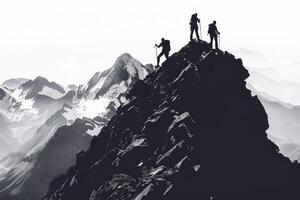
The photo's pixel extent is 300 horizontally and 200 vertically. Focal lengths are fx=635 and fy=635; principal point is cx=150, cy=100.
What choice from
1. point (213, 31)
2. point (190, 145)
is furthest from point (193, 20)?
point (190, 145)

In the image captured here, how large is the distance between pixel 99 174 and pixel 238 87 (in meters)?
27.0

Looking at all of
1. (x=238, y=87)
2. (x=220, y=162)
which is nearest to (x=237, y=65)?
(x=238, y=87)

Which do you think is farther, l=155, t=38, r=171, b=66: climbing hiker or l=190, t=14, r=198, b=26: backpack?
l=155, t=38, r=171, b=66: climbing hiker

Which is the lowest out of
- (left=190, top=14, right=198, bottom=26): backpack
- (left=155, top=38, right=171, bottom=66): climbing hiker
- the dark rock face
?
the dark rock face

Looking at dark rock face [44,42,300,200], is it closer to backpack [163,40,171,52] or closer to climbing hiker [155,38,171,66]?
climbing hiker [155,38,171,66]

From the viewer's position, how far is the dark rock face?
8938cm

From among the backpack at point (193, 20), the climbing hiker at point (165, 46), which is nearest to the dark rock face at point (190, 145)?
the climbing hiker at point (165, 46)

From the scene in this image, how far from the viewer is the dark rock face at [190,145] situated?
8938 cm

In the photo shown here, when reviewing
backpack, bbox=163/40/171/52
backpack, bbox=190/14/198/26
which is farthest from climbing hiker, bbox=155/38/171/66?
backpack, bbox=190/14/198/26

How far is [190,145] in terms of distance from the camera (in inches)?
3605

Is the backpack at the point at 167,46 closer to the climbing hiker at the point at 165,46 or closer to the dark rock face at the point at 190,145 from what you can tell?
the climbing hiker at the point at 165,46

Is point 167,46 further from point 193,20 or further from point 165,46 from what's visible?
point 193,20

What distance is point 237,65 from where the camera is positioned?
107 meters

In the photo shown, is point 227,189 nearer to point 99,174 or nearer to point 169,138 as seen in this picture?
point 169,138
